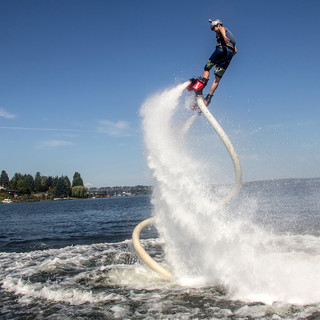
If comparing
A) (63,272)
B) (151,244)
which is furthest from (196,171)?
(151,244)

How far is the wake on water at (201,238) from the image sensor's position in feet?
27.7

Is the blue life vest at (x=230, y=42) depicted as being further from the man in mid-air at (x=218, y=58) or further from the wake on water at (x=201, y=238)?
the wake on water at (x=201, y=238)

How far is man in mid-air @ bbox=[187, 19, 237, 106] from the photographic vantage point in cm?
927

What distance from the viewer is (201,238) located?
33.1ft

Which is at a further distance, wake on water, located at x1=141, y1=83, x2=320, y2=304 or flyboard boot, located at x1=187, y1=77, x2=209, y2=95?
flyboard boot, located at x1=187, y1=77, x2=209, y2=95

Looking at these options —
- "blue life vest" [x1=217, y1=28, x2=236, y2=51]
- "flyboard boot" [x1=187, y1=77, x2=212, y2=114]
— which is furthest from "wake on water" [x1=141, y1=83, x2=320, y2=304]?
"blue life vest" [x1=217, y1=28, x2=236, y2=51]

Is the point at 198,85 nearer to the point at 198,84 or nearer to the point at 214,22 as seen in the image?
the point at 198,84

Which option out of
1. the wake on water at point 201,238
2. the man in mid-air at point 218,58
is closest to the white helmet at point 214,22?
the man in mid-air at point 218,58

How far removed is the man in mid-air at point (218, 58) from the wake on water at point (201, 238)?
0.66 meters

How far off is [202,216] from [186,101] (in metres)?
3.91

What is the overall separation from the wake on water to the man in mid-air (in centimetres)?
66

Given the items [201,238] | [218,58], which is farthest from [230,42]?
[201,238]

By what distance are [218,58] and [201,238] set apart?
224 inches

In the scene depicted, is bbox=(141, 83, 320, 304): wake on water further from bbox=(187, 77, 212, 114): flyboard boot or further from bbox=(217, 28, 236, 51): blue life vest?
bbox=(217, 28, 236, 51): blue life vest
